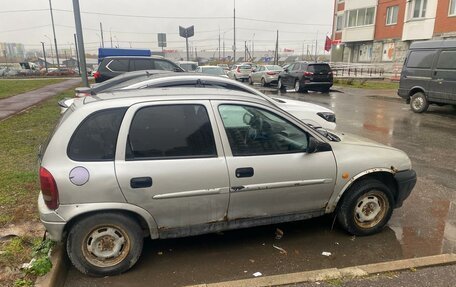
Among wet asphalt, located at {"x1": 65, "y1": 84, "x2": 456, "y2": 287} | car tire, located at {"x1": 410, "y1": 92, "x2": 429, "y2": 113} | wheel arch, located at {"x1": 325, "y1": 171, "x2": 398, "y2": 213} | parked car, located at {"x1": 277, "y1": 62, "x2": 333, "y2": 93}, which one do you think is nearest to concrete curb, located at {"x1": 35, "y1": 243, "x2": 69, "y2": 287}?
wet asphalt, located at {"x1": 65, "y1": 84, "x2": 456, "y2": 287}

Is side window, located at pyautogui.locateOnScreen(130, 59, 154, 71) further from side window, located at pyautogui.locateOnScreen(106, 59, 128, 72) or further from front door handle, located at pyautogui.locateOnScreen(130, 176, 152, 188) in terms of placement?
front door handle, located at pyautogui.locateOnScreen(130, 176, 152, 188)

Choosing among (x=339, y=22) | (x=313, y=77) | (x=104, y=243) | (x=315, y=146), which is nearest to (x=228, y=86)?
(x=315, y=146)

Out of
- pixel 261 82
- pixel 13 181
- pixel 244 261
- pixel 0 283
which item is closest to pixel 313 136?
pixel 244 261

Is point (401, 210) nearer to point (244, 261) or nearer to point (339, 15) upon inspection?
point (244, 261)

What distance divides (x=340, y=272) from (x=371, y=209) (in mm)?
1056

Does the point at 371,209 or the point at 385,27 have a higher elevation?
the point at 385,27

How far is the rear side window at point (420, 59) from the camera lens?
11531 millimetres

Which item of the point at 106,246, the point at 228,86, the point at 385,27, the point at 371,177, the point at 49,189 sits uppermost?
the point at 385,27

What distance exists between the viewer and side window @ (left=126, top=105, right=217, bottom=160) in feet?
10.5

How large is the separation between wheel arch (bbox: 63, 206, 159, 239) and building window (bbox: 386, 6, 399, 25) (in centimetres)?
3299

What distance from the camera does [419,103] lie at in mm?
12312

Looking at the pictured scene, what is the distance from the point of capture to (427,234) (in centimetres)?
404

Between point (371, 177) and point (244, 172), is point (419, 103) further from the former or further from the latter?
point (244, 172)

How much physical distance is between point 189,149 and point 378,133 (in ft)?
23.9
